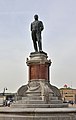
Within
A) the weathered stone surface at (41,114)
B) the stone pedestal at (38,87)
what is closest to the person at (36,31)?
the stone pedestal at (38,87)

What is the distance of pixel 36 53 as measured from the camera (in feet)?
57.4

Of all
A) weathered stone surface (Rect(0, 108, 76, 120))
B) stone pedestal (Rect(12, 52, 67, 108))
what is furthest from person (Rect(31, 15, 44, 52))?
weathered stone surface (Rect(0, 108, 76, 120))

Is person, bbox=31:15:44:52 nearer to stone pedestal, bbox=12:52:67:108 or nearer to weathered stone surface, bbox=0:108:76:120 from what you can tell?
stone pedestal, bbox=12:52:67:108

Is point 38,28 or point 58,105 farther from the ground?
point 38,28

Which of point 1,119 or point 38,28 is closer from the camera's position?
point 1,119

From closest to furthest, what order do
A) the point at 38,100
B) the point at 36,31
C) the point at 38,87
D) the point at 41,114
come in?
the point at 41,114
the point at 38,100
the point at 38,87
the point at 36,31

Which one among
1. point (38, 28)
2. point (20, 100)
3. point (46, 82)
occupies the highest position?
point (38, 28)

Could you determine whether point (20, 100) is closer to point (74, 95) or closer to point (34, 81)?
point (34, 81)

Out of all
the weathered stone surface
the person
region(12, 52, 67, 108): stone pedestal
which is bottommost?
the weathered stone surface

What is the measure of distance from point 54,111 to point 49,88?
4.31 m

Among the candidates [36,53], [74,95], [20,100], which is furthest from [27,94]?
[74,95]

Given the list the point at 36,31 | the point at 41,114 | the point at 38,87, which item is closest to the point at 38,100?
the point at 38,87

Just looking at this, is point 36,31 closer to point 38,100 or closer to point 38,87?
point 38,87

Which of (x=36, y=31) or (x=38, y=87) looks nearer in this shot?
(x=38, y=87)
